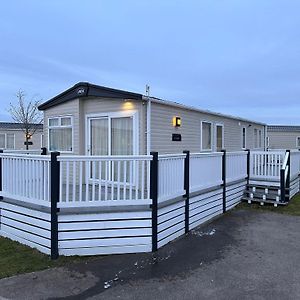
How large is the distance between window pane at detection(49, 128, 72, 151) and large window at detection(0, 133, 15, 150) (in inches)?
625

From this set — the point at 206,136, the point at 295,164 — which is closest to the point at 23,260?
the point at 206,136

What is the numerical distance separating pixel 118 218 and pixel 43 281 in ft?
4.29

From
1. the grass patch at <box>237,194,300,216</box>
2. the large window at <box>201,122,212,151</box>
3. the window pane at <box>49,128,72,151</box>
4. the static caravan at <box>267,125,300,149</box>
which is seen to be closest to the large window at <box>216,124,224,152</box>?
the large window at <box>201,122,212,151</box>

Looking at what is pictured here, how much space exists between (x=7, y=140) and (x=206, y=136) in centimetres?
1805

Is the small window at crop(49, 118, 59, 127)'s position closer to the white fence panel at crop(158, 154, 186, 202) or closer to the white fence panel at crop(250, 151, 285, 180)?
the white fence panel at crop(158, 154, 186, 202)

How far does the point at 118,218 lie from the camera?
4.76m

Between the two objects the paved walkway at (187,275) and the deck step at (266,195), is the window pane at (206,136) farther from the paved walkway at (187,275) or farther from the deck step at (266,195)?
the paved walkway at (187,275)

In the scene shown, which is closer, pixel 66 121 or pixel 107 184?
pixel 107 184

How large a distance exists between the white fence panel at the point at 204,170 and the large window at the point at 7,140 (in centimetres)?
2067

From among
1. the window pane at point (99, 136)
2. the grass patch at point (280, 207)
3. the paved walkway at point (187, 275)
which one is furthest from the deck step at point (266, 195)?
the window pane at point (99, 136)

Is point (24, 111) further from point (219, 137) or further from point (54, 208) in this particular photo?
point (54, 208)

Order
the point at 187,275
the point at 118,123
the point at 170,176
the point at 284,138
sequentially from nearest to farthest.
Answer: the point at 187,275 → the point at 170,176 → the point at 118,123 → the point at 284,138

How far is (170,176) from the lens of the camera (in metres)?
5.40

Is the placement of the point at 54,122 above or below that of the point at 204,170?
above
